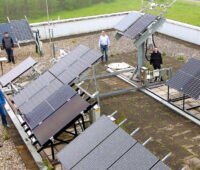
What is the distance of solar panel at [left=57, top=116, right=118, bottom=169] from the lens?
8.01m

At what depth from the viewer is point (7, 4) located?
102ft

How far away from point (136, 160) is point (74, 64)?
6437mm

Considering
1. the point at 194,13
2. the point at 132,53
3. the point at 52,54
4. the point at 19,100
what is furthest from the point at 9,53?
the point at 194,13

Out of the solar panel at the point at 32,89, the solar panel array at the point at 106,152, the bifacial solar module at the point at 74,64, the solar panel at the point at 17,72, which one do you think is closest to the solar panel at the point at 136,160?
the solar panel array at the point at 106,152


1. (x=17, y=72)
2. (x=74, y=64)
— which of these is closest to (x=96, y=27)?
(x=17, y=72)

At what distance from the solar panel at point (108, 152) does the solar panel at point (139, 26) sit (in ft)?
28.9

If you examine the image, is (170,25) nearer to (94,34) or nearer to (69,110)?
(94,34)

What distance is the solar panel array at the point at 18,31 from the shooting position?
75.3 ft

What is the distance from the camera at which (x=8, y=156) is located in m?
11.6

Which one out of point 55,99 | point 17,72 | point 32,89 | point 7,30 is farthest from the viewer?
point 7,30

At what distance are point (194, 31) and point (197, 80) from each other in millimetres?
10283

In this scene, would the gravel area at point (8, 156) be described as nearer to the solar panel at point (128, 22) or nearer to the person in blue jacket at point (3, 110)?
the person in blue jacket at point (3, 110)

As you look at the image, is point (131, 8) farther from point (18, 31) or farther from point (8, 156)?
point (8, 156)

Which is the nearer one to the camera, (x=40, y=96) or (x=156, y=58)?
(x=40, y=96)
